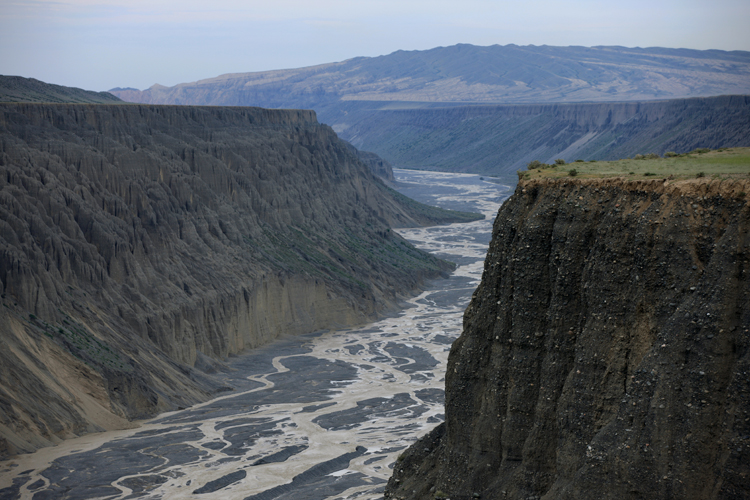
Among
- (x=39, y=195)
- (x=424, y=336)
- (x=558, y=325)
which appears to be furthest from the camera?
(x=424, y=336)

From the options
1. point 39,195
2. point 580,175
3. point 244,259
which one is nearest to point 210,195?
point 244,259

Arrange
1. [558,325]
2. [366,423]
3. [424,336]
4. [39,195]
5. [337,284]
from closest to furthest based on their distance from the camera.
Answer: [558,325], [366,423], [39,195], [424,336], [337,284]

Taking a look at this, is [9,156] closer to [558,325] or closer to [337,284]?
[337,284]

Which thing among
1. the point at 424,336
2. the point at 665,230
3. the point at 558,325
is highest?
the point at 665,230

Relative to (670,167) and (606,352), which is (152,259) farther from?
(606,352)

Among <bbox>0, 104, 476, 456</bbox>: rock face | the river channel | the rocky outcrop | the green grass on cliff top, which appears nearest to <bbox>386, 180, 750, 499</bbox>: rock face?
the green grass on cliff top

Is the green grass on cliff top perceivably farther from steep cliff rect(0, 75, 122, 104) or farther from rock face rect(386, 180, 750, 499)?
steep cliff rect(0, 75, 122, 104)
